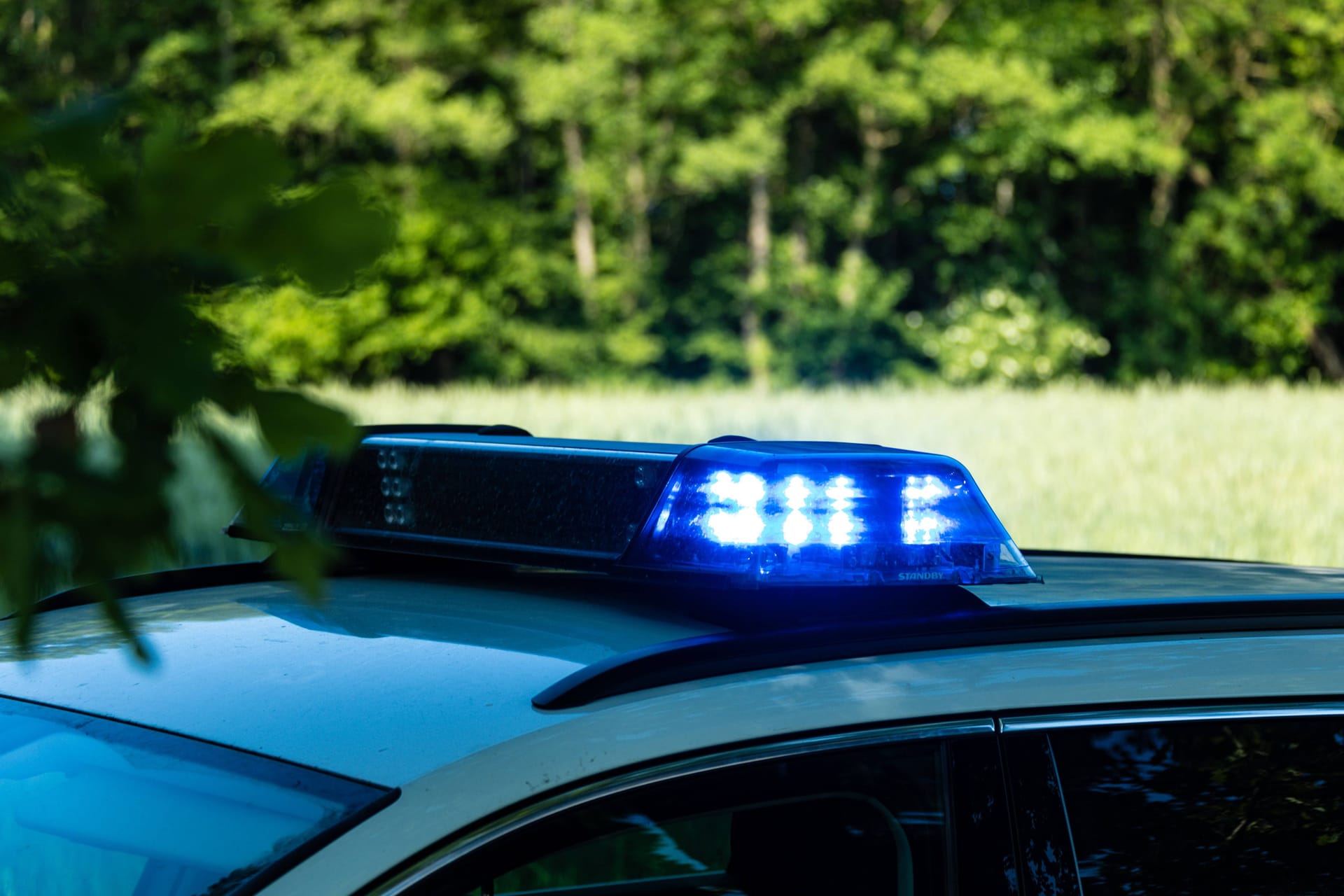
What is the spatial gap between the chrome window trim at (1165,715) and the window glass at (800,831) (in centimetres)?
11

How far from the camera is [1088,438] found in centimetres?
1145

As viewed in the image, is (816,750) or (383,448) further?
(383,448)

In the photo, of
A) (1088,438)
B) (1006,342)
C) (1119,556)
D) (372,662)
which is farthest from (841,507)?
(1006,342)

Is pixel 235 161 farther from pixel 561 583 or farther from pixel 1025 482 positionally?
pixel 1025 482

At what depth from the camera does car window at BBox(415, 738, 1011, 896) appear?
48.2 inches

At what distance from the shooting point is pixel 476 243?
105ft

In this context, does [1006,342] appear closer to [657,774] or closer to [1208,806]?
[1208,806]

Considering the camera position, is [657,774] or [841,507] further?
[841,507]

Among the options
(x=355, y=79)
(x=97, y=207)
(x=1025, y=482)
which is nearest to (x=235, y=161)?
(x=97, y=207)

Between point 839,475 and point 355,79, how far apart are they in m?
30.6

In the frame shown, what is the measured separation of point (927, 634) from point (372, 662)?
0.56 m

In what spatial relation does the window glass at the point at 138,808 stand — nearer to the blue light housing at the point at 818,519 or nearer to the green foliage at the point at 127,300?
the blue light housing at the point at 818,519

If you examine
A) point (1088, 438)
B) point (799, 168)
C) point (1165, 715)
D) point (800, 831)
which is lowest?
point (800, 831)

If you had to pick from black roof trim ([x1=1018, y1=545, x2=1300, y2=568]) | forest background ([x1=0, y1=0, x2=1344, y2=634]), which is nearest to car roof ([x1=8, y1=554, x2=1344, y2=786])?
black roof trim ([x1=1018, y1=545, x2=1300, y2=568])
